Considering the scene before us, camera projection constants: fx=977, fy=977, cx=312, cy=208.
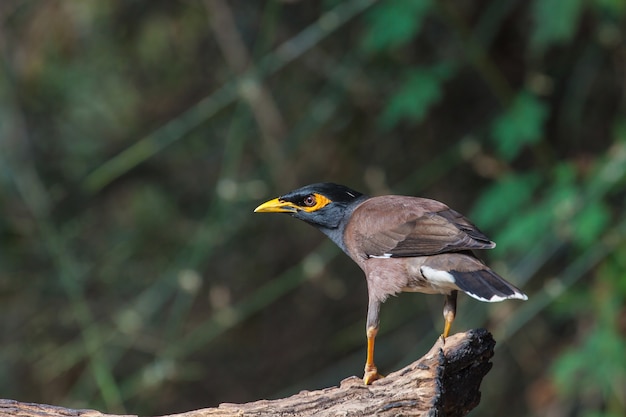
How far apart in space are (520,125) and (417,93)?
64 centimetres

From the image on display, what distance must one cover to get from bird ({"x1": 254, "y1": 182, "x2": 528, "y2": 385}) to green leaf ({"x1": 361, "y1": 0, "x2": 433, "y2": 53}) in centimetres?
214

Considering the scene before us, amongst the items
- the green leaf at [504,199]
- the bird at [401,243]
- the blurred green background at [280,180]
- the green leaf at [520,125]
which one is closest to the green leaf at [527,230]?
the blurred green background at [280,180]

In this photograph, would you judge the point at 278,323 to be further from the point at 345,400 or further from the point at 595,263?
the point at 345,400

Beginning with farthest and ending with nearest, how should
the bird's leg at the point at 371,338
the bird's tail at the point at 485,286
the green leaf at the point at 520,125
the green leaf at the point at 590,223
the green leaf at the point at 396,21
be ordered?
the green leaf at the point at 520,125 < the green leaf at the point at 396,21 < the green leaf at the point at 590,223 < the bird's leg at the point at 371,338 < the bird's tail at the point at 485,286

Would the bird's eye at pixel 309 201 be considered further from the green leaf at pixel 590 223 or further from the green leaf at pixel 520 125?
the green leaf at pixel 520 125

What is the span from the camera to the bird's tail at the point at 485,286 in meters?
2.97

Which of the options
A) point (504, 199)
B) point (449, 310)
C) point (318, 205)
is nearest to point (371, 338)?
point (449, 310)

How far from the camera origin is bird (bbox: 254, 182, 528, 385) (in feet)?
10.3

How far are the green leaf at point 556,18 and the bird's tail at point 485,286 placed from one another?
2744 mm

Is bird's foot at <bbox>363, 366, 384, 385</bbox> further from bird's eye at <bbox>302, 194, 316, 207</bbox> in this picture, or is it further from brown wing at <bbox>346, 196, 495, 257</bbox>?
bird's eye at <bbox>302, 194, 316, 207</bbox>

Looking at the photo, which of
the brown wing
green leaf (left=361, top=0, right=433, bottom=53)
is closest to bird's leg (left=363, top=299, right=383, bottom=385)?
the brown wing

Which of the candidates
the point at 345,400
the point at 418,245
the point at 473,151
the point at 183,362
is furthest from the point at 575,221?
the point at 183,362

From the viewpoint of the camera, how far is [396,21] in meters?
5.66

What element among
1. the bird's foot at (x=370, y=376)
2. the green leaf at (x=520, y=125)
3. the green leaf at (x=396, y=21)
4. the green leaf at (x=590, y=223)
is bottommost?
the bird's foot at (x=370, y=376)
